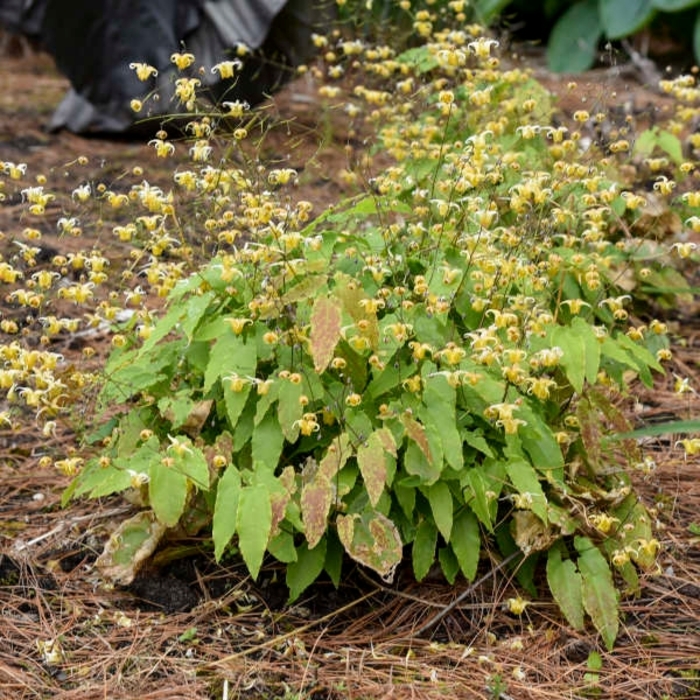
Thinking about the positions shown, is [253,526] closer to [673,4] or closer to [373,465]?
[373,465]

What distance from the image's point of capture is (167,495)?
2217 millimetres

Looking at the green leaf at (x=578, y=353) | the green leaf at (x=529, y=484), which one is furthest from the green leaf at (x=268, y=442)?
the green leaf at (x=578, y=353)

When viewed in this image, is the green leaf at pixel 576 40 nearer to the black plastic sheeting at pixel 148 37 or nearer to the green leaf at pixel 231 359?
the black plastic sheeting at pixel 148 37

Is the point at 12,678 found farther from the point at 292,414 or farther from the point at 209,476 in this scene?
the point at 292,414

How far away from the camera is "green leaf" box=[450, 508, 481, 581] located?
2355 mm

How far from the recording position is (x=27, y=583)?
8.43ft

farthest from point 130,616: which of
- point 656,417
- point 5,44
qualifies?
point 5,44

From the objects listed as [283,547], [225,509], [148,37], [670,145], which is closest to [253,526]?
[225,509]

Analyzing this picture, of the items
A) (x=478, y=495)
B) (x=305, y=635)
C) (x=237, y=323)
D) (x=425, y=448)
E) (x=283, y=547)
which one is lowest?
(x=305, y=635)

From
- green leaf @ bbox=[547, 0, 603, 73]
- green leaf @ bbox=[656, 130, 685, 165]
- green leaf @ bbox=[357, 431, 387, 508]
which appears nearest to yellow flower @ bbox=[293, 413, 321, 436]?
green leaf @ bbox=[357, 431, 387, 508]

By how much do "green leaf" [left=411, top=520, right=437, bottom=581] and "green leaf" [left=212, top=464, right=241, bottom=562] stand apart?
422 mm

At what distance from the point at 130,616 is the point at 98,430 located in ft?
1.66

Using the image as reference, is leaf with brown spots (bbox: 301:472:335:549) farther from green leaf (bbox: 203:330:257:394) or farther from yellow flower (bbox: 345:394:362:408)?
green leaf (bbox: 203:330:257:394)

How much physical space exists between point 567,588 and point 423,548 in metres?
0.32
